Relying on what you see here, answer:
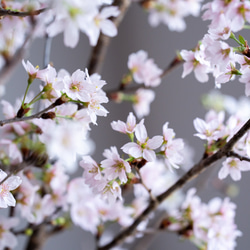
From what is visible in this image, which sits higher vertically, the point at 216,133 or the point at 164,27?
the point at 216,133

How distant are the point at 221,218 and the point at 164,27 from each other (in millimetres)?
1087

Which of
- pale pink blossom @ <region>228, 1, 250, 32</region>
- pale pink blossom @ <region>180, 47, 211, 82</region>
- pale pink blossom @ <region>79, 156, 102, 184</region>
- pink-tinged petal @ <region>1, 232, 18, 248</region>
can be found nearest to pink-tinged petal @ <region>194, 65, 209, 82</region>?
pale pink blossom @ <region>180, 47, 211, 82</region>

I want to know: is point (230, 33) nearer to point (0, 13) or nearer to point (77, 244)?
point (0, 13)

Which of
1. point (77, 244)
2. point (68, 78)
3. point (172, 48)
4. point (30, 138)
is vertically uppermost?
point (68, 78)

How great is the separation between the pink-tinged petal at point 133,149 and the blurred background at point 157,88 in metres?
0.63

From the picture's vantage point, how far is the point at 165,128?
1.82 ft

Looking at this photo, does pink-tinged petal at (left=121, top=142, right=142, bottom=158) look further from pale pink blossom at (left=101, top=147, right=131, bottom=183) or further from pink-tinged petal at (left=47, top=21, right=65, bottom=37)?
pink-tinged petal at (left=47, top=21, right=65, bottom=37)

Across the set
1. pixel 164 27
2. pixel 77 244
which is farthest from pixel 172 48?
pixel 77 244

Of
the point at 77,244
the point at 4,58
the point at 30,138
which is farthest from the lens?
the point at 77,244

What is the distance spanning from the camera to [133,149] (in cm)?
51

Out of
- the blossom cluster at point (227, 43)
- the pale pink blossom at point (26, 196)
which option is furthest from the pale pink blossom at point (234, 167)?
the pale pink blossom at point (26, 196)

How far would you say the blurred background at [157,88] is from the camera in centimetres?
126

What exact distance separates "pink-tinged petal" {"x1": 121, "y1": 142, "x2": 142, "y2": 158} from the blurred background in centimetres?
63

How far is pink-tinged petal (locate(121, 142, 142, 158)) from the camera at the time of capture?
503mm
